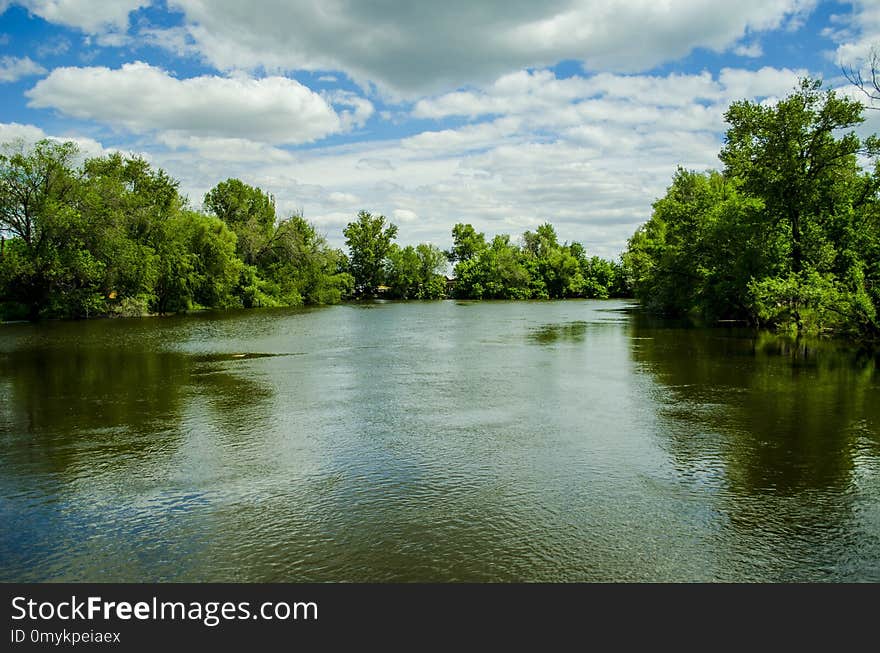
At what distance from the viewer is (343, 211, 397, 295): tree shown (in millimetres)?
119188

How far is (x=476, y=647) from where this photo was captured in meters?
5.38

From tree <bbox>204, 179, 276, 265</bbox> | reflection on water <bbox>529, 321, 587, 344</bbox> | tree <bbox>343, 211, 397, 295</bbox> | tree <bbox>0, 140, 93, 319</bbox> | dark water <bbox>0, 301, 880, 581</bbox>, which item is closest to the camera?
dark water <bbox>0, 301, 880, 581</bbox>

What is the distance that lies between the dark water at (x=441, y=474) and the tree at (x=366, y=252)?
99.3 m

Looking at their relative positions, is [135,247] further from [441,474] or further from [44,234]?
[441,474]

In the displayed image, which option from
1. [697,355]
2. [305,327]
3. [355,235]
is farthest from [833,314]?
[355,235]

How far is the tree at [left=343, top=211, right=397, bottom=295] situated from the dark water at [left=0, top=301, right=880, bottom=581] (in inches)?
3911

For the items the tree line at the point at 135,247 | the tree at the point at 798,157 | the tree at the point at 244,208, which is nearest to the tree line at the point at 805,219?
the tree at the point at 798,157

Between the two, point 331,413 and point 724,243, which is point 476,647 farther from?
point 724,243

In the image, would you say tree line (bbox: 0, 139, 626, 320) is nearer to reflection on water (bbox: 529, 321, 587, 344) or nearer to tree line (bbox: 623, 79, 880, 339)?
reflection on water (bbox: 529, 321, 587, 344)

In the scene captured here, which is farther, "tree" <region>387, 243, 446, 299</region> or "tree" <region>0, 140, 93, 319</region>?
"tree" <region>387, 243, 446, 299</region>

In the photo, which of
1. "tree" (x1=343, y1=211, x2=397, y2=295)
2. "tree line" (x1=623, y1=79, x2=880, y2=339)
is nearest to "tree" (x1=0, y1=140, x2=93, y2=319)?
"tree line" (x1=623, y1=79, x2=880, y2=339)

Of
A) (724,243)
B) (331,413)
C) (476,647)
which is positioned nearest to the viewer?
(476,647)

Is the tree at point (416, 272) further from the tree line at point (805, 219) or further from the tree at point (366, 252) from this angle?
the tree line at point (805, 219)

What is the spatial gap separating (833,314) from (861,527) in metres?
24.7
